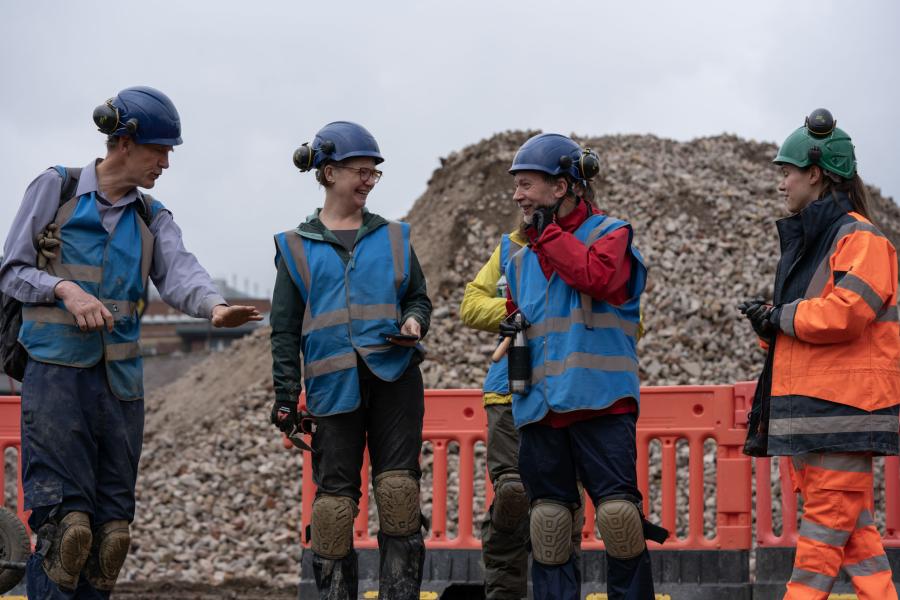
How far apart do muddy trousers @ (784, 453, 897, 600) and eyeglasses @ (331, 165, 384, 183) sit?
2.46 meters

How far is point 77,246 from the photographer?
579 centimetres

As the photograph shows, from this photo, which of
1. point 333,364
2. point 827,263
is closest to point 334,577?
point 333,364

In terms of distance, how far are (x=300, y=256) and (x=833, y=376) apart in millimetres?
2582

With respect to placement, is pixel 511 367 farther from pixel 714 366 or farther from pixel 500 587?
pixel 714 366

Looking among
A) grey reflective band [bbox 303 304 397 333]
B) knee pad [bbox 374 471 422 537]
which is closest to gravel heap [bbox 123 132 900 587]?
knee pad [bbox 374 471 422 537]

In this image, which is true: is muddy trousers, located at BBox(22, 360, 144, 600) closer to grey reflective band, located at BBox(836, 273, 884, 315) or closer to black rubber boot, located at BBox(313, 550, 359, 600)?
black rubber boot, located at BBox(313, 550, 359, 600)

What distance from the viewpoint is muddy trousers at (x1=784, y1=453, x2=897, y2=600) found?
5.68 meters

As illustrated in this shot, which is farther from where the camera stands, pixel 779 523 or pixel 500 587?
pixel 779 523

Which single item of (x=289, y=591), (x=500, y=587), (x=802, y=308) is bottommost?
(x=289, y=591)

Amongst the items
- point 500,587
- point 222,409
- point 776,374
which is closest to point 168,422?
point 222,409

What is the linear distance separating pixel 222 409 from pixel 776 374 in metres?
14.7

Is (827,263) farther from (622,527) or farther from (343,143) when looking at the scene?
(343,143)

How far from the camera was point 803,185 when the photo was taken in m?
6.11

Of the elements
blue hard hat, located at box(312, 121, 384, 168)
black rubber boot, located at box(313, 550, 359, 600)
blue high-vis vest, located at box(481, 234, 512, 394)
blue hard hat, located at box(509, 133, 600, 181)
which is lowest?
black rubber boot, located at box(313, 550, 359, 600)
